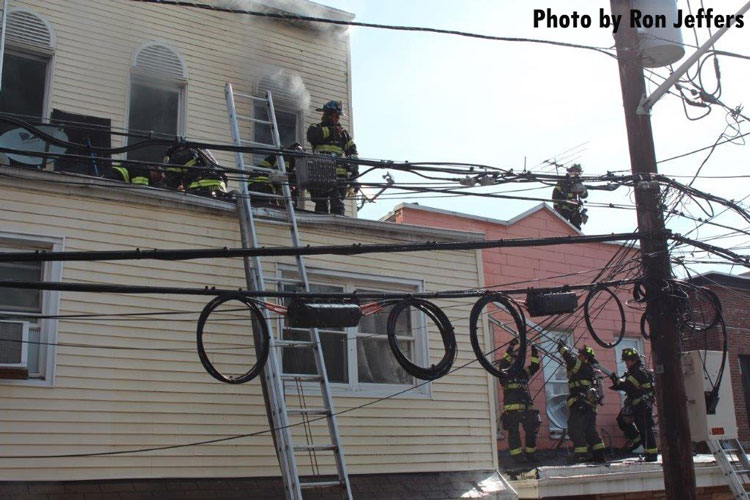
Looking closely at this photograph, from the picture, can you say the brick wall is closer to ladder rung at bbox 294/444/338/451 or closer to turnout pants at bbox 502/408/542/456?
turnout pants at bbox 502/408/542/456

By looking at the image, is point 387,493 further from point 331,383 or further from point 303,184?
point 303,184

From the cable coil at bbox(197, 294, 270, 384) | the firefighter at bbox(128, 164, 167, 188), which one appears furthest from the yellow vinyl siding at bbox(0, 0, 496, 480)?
the cable coil at bbox(197, 294, 270, 384)

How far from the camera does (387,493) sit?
9875 millimetres

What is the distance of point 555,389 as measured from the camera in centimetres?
1580

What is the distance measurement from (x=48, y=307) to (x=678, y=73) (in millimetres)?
6935

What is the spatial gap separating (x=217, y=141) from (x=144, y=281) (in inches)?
A: 155

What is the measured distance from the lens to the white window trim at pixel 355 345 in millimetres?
10188

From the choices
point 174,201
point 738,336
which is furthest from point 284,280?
point 738,336

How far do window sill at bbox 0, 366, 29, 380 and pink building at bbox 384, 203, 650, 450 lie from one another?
318 inches

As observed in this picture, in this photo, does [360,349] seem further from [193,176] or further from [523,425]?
[523,425]

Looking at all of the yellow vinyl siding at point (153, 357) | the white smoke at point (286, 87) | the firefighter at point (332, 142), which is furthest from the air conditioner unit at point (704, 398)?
the white smoke at point (286, 87)

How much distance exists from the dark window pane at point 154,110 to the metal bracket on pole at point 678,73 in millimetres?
6723

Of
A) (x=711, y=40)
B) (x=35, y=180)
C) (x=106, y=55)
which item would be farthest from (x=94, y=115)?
(x=711, y=40)

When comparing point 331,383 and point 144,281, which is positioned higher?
point 144,281
